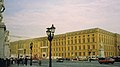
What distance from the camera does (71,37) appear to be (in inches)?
4648

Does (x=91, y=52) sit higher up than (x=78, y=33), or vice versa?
(x=78, y=33)

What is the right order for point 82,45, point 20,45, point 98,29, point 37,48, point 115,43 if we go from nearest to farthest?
1. point 98,29
2. point 82,45
3. point 115,43
4. point 37,48
5. point 20,45

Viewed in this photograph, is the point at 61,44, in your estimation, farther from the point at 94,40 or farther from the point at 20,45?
the point at 20,45

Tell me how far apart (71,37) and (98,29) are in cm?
1855

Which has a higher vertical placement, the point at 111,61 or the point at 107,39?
the point at 107,39

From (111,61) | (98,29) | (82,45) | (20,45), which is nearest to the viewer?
(111,61)

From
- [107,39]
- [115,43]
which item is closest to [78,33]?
[107,39]

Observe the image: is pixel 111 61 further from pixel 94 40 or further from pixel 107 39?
pixel 107 39

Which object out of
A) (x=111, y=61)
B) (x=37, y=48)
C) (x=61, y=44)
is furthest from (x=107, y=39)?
(x=111, y=61)

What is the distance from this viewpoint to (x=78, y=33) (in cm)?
11338

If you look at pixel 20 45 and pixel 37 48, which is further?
pixel 20 45

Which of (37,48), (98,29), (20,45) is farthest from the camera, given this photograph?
(20,45)

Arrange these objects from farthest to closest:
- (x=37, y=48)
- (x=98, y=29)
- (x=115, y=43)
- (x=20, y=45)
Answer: (x=20, y=45) → (x=37, y=48) → (x=115, y=43) → (x=98, y=29)

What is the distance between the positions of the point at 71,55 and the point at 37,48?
3272 cm
